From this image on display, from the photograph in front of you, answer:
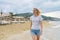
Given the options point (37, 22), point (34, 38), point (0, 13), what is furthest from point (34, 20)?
point (0, 13)

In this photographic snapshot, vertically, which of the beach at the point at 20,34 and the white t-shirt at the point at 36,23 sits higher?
the white t-shirt at the point at 36,23

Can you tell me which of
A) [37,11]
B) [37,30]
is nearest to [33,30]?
[37,30]

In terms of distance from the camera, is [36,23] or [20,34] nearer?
[36,23]

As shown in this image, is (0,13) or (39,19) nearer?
(39,19)

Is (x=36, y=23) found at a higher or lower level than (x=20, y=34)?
higher

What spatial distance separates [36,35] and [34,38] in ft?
0.48

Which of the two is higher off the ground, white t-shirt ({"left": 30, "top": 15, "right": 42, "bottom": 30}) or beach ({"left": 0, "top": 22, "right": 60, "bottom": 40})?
white t-shirt ({"left": 30, "top": 15, "right": 42, "bottom": 30})

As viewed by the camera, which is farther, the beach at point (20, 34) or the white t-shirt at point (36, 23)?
the beach at point (20, 34)

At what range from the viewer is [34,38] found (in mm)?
7723

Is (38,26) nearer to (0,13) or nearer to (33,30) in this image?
(33,30)

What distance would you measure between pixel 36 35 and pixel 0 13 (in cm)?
4752

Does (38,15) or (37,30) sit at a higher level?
(38,15)

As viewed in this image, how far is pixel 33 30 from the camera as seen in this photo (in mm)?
7730

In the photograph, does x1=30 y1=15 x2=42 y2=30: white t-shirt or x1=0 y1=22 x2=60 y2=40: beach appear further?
x1=0 y1=22 x2=60 y2=40: beach
